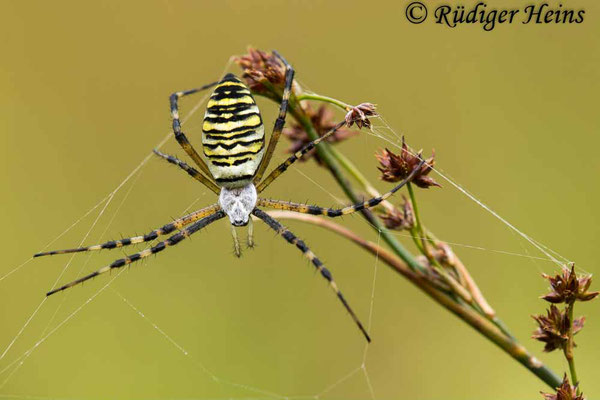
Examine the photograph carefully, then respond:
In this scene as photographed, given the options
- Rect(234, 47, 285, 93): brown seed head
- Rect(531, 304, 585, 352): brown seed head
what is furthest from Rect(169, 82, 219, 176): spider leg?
Rect(531, 304, 585, 352): brown seed head

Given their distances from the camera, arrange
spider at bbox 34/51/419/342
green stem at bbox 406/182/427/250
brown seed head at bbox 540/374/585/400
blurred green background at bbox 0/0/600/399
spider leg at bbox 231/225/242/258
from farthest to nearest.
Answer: blurred green background at bbox 0/0/600/399, spider leg at bbox 231/225/242/258, spider at bbox 34/51/419/342, green stem at bbox 406/182/427/250, brown seed head at bbox 540/374/585/400

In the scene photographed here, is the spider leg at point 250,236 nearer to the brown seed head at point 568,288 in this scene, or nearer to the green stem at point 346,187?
the green stem at point 346,187

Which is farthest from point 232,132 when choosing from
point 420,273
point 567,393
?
point 567,393

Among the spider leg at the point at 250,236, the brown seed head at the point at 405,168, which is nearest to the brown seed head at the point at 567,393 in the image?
the brown seed head at the point at 405,168

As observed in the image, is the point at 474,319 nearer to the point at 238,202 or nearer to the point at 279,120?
the point at 279,120

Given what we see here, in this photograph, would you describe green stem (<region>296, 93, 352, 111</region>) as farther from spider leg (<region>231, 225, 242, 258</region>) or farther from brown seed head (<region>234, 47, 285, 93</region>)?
spider leg (<region>231, 225, 242, 258</region>)
